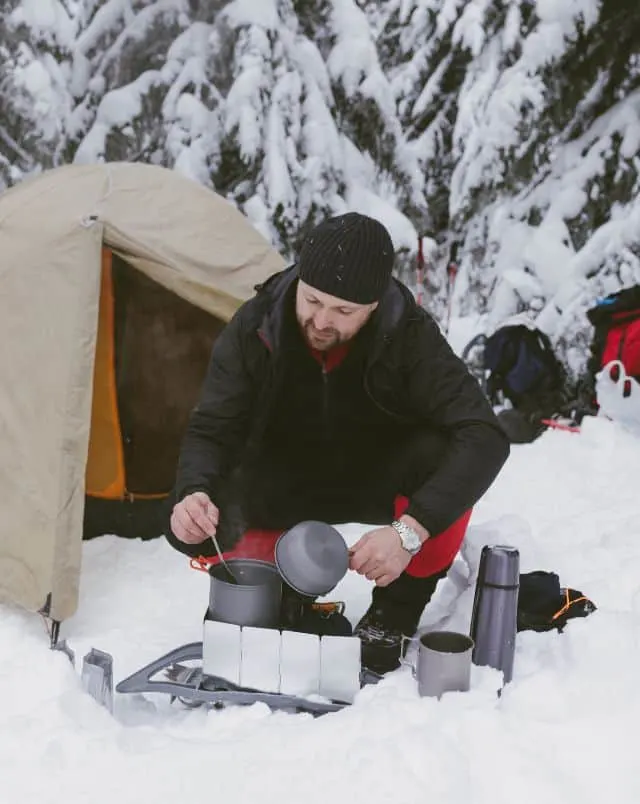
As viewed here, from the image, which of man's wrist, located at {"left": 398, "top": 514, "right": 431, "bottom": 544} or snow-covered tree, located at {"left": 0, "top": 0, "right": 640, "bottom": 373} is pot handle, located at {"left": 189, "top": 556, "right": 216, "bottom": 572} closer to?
man's wrist, located at {"left": 398, "top": 514, "right": 431, "bottom": 544}

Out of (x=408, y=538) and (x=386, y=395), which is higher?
(x=386, y=395)

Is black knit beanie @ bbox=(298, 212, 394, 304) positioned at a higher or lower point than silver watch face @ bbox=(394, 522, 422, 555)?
higher

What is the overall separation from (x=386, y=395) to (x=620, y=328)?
2.64 metres

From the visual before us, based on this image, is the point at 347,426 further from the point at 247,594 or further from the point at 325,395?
the point at 247,594

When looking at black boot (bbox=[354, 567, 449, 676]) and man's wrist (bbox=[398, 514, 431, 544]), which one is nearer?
man's wrist (bbox=[398, 514, 431, 544])

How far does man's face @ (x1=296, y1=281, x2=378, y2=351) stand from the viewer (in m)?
2.01

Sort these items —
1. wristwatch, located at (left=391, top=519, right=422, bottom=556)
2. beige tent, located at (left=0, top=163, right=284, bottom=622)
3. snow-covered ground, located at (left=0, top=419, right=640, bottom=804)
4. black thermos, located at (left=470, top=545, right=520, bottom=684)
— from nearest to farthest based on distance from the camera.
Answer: snow-covered ground, located at (left=0, top=419, right=640, bottom=804) → wristwatch, located at (left=391, top=519, right=422, bottom=556) → black thermos, located at (left=470, top=545, right=520, bottom=684) → beige tent, located at (left=0, top=163, right=284, bottom=622)

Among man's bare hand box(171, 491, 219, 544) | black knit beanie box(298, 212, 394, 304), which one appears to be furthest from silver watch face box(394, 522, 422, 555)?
black knit beanie box(298, 212, 394, 304)

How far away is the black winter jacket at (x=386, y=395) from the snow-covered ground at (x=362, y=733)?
1.41ft

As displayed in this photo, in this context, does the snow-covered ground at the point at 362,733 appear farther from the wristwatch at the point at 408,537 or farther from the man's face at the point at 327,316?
the man's face at the point at 327,316

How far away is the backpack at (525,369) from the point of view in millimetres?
4797

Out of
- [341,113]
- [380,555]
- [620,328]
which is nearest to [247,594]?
[380,555]

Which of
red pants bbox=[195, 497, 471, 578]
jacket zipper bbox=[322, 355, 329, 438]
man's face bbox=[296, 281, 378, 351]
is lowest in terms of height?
red pants bbox=[195, 497, 471, 578]

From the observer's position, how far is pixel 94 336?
103 inches
